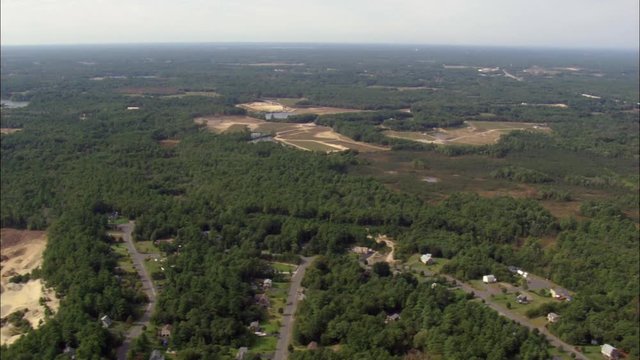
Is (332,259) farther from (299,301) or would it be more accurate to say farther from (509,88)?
(509,88)

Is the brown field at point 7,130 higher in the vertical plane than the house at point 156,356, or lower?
higher

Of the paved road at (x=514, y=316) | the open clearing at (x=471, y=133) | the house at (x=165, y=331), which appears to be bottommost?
the paved road at (x=514, y=316)

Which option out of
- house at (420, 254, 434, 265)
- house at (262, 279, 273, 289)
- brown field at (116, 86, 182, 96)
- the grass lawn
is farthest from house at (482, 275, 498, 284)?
brown field at (116, 86, 182, 96)

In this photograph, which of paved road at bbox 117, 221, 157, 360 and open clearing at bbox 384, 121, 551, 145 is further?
open clearing at bbox 384, 121, 551, 145

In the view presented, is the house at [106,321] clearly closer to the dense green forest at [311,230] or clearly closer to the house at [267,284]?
the dense green forest at [311,230]

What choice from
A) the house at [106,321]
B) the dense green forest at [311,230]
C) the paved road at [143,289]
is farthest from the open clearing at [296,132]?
the house at [106,321]

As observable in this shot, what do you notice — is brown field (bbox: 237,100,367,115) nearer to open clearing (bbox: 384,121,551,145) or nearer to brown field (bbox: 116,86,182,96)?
open clearing (bbox: 384,121,551,145)

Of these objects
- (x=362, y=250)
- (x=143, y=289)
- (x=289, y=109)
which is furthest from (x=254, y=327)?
(x=289, y=109)
